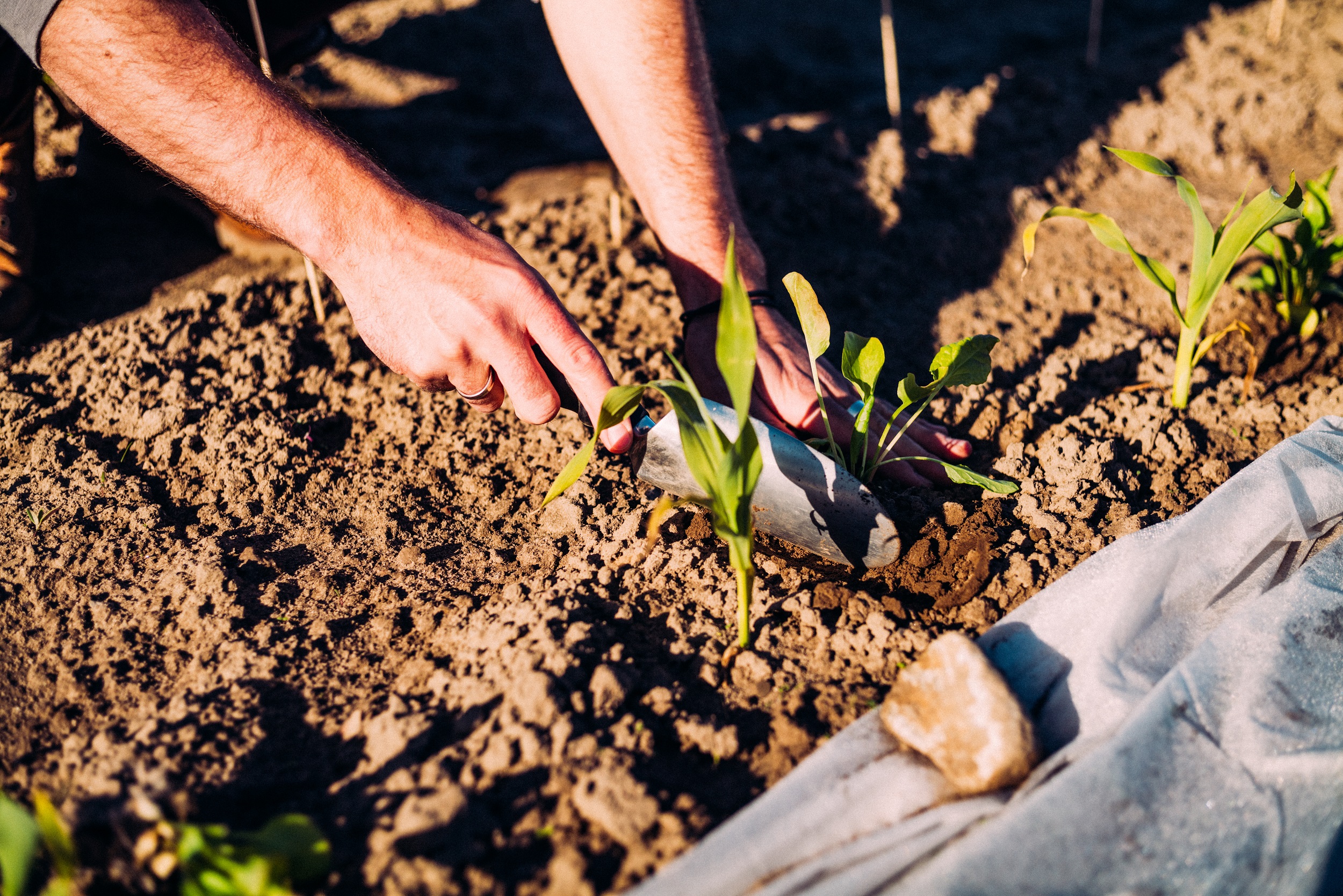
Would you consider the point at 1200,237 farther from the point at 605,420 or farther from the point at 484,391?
the point at 484,391

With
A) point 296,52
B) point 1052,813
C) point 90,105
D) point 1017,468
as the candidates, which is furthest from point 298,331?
point 1052,813

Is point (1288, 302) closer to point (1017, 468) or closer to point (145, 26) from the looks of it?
point (1017, 468)

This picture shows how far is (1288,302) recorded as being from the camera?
1724 mm

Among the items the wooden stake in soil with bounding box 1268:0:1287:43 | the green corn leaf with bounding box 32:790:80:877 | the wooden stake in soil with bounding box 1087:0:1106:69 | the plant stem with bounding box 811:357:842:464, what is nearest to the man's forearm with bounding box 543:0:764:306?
the plant stem with bounding box 811:357:842:464

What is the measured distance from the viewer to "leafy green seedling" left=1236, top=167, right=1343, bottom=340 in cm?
165

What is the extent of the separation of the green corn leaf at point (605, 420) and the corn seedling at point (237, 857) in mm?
498

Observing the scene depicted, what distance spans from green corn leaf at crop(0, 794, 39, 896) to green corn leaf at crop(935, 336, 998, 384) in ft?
4.16

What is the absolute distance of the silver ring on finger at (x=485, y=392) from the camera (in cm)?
130

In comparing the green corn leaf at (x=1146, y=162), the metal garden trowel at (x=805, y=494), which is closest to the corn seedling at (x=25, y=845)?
the metal garden trowel at (x=805, y=494)

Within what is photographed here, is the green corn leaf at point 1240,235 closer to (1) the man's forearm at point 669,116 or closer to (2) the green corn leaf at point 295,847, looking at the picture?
(1) the man's forearm at point 669,116

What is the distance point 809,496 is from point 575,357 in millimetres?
446

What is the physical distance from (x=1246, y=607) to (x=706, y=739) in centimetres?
78

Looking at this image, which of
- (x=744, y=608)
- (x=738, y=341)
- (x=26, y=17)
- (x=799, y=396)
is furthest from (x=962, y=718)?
(x=26, y=17)

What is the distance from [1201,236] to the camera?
132 centimetres
